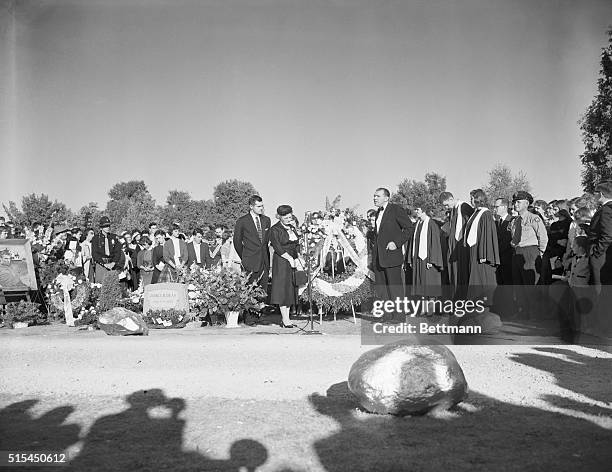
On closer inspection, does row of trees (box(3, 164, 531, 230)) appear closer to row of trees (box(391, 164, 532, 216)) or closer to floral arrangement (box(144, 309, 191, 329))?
row of trees (box(391, 164, 532, 216))

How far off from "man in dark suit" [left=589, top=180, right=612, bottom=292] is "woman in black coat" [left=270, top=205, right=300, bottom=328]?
16.5ft

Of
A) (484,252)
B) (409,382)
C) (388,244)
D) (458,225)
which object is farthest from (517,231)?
(409,382)

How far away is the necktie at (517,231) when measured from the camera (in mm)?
11650

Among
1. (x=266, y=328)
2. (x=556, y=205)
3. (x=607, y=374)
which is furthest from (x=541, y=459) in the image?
(x=556, y=205)

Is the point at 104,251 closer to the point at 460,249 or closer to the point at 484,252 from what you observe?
the point at 460,249

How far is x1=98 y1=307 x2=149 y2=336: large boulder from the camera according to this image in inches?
411

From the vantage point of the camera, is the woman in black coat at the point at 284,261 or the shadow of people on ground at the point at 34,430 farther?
the woman in black coat at the point at 284,261

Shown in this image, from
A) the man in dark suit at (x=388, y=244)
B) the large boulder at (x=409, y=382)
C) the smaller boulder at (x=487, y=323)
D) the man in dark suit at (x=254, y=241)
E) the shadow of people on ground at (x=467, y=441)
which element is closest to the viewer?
the shadow of people on ground at (x=467, y=441)

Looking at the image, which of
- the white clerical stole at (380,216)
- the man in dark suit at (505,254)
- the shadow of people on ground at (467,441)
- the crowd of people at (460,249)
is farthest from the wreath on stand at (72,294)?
the shadow of people on ground at (467,441)

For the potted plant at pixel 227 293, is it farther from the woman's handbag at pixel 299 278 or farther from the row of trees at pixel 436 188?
the row of trees at pixel 436 188

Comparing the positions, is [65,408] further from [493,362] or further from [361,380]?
[493,362]

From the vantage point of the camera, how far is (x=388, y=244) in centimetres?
1120

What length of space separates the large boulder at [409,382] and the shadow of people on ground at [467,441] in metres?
0.11

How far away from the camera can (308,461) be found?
417 centimetres
